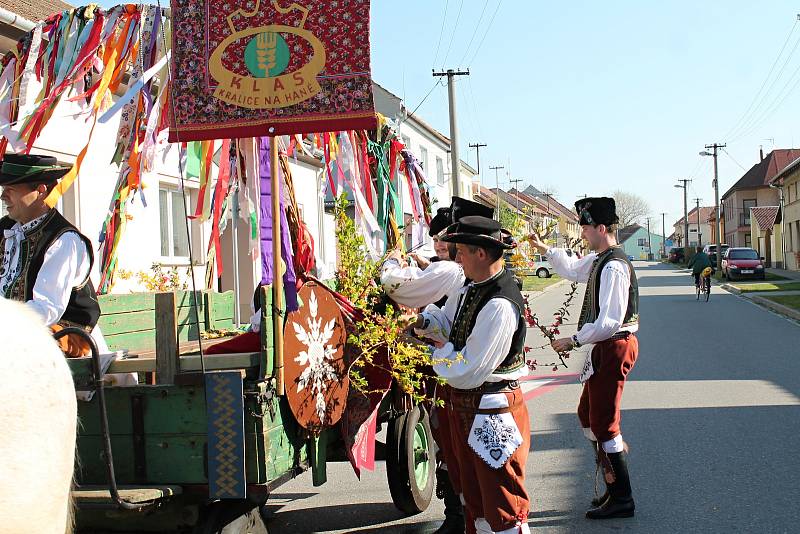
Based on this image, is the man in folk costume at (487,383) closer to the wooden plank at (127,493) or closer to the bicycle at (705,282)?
the wooden plank at (127,493)

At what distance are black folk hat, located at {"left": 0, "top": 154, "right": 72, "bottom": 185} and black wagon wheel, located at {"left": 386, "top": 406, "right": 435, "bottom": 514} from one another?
2.49m

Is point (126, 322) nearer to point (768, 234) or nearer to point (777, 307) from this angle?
point (777, 307)

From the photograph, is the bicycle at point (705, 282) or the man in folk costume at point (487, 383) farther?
the bicycle at point (705, 282)

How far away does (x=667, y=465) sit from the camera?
6191mm

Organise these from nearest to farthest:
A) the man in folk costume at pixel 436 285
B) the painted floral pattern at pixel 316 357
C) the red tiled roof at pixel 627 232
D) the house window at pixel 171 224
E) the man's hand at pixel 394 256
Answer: the painted floral pattern at pixel 316 357
the man in folk costume at pixel 436 285
the man's hand at pixel 394 256
the house window at pixel 171 224
the red tiled roof at pixel 627 232

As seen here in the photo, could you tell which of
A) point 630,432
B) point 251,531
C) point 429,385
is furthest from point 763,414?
point 251,531

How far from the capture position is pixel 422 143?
130 feet

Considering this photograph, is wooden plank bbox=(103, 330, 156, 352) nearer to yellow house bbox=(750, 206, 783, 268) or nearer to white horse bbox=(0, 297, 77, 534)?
white horse bbox=(0, 297, 77, 534)

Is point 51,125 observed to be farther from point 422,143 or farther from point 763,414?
point 422,143

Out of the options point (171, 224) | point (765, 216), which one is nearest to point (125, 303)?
point (171, 224)

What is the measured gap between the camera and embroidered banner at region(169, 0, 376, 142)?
359 centimetres

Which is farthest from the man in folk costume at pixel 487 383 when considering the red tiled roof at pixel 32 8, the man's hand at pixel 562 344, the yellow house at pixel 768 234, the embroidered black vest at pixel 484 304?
the yellow house at pixel 768 234

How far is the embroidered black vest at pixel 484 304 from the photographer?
3.57m

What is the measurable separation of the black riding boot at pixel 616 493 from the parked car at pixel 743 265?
111 feet
